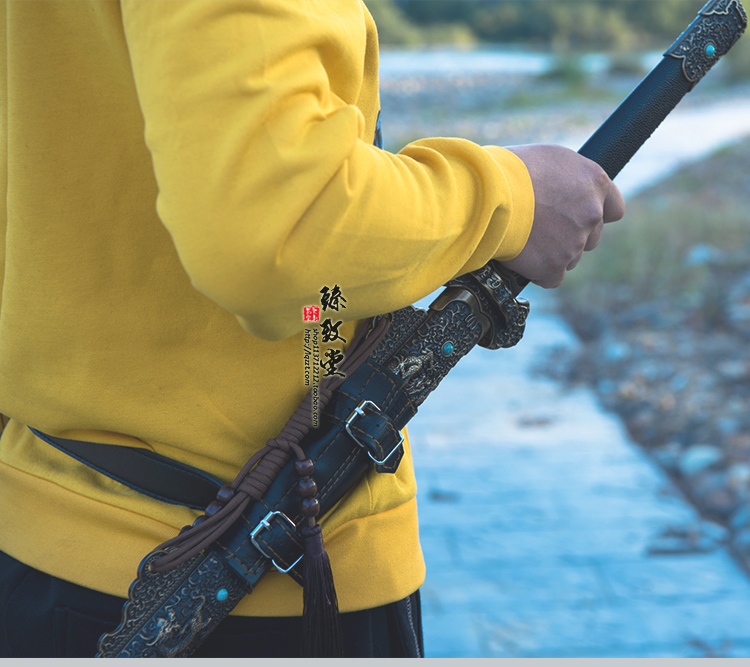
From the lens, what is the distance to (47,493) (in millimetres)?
916

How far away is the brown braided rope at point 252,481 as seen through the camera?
878mm

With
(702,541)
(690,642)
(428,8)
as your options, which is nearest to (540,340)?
(702,541)

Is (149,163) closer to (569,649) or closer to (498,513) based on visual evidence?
(569,649)

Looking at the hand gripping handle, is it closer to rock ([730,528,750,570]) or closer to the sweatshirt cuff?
the sweatshirt cuff

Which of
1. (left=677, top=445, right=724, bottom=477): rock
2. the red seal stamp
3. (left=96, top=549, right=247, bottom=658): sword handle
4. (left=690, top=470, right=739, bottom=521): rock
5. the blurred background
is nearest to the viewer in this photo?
the red seal stamp

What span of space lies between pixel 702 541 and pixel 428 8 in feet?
71.1

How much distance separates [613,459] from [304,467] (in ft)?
8.38

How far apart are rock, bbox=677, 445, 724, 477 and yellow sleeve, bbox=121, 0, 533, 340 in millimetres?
2617

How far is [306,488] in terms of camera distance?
2.98ft

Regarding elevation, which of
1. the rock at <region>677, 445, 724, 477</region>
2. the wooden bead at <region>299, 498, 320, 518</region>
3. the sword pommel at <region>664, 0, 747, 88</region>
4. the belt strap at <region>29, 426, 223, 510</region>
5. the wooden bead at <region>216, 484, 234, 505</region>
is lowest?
the rock at <region>677, 445, 724, 477</region>

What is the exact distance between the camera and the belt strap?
0.88 meters

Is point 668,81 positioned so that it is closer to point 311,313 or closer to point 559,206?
point 559,206

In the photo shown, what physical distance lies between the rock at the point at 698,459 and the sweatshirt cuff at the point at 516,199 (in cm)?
243

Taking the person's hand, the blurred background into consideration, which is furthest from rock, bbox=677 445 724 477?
the person's hand
